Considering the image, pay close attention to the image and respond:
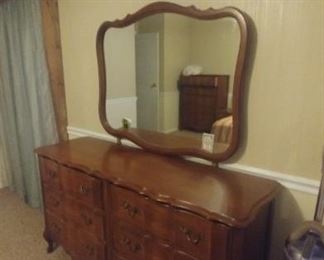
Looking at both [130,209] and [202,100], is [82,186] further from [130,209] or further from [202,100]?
[202,100]

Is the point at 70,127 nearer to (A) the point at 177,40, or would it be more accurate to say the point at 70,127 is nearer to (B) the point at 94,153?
(B) the point at 94,153

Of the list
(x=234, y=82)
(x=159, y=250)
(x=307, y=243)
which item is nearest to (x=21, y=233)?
(x=159, y=250)

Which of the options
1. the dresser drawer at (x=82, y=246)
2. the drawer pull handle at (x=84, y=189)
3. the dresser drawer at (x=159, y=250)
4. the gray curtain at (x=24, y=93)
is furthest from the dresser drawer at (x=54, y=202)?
the dresser drawer at (x=159, y=250)

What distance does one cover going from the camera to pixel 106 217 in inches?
62.3

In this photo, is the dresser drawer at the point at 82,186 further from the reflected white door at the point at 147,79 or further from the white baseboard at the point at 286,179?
the white baseboard at the point at 286,179

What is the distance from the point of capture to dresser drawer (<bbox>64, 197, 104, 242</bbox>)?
1638mm

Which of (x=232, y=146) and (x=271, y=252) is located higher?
(x=232, y=146)

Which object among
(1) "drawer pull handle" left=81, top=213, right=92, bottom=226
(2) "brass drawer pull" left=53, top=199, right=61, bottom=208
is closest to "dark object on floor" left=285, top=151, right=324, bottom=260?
(1) "drawer pull handle" left=81, top=213, right=92, bottom=226

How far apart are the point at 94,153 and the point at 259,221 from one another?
107 centimetres

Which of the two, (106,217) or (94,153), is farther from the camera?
(94,153)

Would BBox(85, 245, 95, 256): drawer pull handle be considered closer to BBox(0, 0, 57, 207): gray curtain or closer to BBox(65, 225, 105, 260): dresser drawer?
BBox(65, 225, 105, 260): dresser drawer

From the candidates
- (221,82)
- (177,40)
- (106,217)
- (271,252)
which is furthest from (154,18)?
(271,252)

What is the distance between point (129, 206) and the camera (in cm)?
144

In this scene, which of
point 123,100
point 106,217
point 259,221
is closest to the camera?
point 259,221
